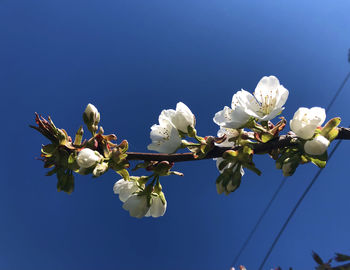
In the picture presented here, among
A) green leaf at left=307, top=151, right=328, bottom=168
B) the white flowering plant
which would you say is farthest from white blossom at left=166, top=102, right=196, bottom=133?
green leaf at left=307, top=151, right=328, bottom=168

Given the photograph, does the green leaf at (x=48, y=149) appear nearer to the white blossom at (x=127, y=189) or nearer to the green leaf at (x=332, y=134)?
the white blossom at (x=127, y=189)

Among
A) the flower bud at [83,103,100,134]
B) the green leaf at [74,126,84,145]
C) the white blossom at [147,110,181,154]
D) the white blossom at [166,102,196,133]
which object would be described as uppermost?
the white blossom at [166,102,196,133]

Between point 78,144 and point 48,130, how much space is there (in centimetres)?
8

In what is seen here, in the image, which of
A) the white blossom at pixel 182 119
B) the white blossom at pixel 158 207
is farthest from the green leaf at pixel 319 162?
the white blossom at pixel 158 207

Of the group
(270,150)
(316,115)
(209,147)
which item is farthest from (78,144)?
(316,115)

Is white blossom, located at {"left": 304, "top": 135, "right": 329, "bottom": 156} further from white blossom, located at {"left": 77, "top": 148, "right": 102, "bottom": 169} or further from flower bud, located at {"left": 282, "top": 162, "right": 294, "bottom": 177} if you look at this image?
white blossom, located at {"left": 77, "top": 148, "right": 102, "bottom": 169}

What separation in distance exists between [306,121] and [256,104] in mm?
169

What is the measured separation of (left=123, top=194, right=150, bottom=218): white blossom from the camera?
2.42ft

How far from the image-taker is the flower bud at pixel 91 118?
2.33ft

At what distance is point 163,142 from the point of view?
2.29 feet

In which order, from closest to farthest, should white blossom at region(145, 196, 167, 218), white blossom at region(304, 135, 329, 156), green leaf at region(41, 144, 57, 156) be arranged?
white blossom at region(304, 135, 329, 156) < green leaf at region(41, 144, 57, 156) < white blossom at region(145, 196, 167, 218)

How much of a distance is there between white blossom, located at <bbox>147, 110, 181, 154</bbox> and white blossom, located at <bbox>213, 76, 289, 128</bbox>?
117mm

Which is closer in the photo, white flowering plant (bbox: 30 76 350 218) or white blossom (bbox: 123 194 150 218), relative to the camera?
white flowering plant (bbox: 30 76 350 218)

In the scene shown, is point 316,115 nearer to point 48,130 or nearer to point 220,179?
point 220,179
